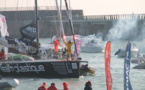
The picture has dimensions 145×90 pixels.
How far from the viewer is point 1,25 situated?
4497cm

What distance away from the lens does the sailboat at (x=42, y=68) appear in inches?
1647

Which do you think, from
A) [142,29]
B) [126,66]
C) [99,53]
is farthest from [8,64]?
[142,29]

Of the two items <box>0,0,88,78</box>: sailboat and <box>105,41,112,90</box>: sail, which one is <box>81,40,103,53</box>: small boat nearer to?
<box>0,0,88,78</box>: sailboat

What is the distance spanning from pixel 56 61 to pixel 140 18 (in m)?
88.4

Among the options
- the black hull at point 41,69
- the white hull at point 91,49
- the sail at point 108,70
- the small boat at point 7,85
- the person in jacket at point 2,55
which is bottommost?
the white hull at point 91,49

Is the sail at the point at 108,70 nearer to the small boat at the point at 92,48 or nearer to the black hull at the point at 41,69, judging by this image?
the black hull at the point at 41,69

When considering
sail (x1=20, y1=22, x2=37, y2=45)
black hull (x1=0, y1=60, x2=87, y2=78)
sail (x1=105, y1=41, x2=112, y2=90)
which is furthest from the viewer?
sail (x1=20, y1=22, x2=37, y2=45)

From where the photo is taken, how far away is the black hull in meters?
41.8

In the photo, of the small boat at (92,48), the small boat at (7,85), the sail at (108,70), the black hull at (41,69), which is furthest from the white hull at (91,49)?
the sail at (108,70)

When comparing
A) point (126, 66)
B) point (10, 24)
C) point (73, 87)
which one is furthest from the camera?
point (10, 24)

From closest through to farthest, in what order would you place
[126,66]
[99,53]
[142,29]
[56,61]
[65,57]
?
[126,66], [56,61], [65,57], [99,53], [142,29]

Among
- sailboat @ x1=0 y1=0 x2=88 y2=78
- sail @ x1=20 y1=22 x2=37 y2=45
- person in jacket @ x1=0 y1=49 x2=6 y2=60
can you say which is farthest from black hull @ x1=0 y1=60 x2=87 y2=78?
sail @ x1=20 y1=22 x2=37 y2=45

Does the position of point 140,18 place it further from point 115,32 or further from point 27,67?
point 27,67

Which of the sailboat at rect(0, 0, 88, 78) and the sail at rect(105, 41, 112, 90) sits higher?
the sail at rect(105, 41, 112, 90)
